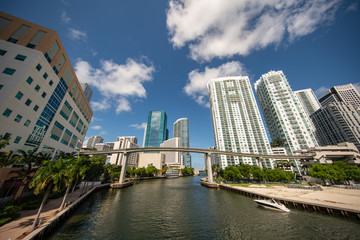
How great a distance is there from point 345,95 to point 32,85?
719 ft

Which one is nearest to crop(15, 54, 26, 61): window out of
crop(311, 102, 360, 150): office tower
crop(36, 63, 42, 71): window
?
crop(36, 63, 42, 71): window

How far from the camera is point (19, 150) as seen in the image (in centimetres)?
2380

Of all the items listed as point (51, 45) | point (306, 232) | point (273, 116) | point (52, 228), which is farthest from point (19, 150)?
point (273, 116)

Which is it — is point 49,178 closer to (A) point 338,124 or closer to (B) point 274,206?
(B) point 274,206

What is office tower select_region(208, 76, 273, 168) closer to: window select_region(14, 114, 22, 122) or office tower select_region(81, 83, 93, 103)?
window select_region(14, 114, 22, 122)

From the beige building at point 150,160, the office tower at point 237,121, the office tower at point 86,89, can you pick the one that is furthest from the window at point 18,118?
the office tower at point 86,89

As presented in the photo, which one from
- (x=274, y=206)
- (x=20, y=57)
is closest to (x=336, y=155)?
(x=274, y=206)

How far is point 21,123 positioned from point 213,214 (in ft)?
Result: 135

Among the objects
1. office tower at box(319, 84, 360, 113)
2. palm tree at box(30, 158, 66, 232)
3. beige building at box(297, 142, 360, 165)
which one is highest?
office tower at box(319, 84, 360, 113)

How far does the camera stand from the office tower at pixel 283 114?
81.6 m

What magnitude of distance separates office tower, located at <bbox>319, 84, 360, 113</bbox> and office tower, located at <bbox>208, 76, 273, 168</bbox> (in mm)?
85818

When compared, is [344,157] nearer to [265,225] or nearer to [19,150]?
[265,225]

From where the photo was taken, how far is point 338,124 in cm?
9238

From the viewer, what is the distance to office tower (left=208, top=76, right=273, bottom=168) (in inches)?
3952
